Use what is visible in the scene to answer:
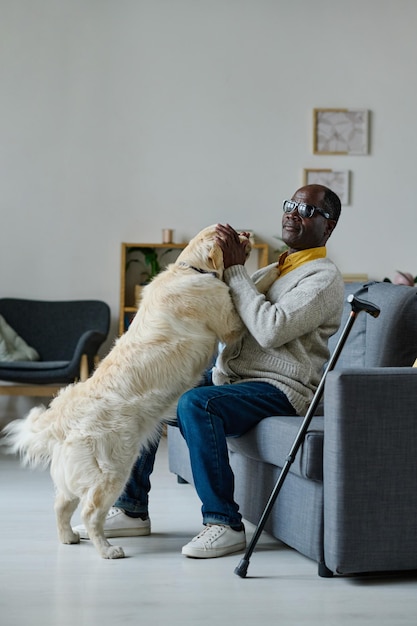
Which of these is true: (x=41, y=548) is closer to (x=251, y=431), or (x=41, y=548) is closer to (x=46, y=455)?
(x=46, y=455)

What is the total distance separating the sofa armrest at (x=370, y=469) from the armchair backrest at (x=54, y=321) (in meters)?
3.75

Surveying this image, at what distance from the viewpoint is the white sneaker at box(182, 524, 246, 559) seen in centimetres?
290

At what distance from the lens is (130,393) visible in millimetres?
2889

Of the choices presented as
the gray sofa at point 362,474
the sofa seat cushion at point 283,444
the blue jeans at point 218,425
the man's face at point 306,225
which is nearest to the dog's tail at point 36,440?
the blue jeans at point 218,425

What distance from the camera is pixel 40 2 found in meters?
6.37

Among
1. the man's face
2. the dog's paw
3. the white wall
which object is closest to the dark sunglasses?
the man's face

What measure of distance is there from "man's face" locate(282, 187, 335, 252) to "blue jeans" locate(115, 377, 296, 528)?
526 mm

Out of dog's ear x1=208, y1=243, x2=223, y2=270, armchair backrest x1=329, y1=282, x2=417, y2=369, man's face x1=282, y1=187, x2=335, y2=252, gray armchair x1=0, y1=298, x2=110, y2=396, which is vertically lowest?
gray armchair x1=0, y1=298, x2=110, y2=396

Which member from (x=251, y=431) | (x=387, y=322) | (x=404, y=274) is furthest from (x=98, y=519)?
(x=404, y=274)

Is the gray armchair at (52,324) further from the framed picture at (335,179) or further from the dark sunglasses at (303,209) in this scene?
the dark sunglasses at (303,209)

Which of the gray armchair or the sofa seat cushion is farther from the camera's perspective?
the gray armchair

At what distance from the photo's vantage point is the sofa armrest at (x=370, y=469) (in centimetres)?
255

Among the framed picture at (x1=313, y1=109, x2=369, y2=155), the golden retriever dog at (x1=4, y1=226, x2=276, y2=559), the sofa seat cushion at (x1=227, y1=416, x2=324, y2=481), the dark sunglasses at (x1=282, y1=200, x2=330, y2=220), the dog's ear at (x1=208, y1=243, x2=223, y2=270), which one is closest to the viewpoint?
the sofa seat cushion at (x1=227, y1=416, x2=324, y2=481)

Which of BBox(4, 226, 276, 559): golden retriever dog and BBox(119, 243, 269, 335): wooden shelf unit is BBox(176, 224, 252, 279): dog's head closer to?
BBox(4, 226, 276, 559): golden retriever dog
